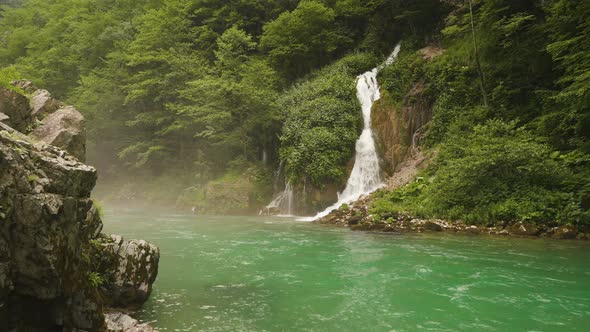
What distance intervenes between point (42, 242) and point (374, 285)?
6034 mm

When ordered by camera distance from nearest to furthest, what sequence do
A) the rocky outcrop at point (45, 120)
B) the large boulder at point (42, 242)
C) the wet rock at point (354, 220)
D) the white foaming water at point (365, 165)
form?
the large boulder at point (42, 242) → the rocky outcrop at point (45, 120) → the wet rock at point (354, 220) → the white foaming water at point (365, 165)

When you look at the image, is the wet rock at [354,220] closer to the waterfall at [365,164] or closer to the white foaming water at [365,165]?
the waterfall at [365,164]

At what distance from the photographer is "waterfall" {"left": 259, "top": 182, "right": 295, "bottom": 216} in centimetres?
2222

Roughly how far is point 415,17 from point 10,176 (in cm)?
2718

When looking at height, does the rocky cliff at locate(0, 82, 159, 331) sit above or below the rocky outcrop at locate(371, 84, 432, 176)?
below

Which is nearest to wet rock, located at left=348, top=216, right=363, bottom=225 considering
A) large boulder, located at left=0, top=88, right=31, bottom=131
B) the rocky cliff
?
the rocky cliff

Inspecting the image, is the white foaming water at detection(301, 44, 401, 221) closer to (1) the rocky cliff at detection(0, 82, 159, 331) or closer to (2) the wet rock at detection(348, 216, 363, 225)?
(2) the wet rock at detection(348, 216, 363, 225)

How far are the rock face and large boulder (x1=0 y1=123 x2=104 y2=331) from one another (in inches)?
39.7

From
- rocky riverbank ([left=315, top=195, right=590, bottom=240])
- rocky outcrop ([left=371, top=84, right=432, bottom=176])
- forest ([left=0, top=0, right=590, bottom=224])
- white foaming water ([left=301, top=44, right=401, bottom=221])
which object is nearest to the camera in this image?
rocky riverbank ([left=315, top=195, right=590, bottom=240])

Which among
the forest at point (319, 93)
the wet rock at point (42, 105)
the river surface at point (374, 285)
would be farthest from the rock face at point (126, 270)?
the forest at point (319, 93)

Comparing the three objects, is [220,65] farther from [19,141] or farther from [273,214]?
[19,141]

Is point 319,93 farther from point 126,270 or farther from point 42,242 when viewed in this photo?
point 42,242

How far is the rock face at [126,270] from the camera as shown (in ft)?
20.3

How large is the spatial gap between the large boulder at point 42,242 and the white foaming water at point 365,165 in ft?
48.8
